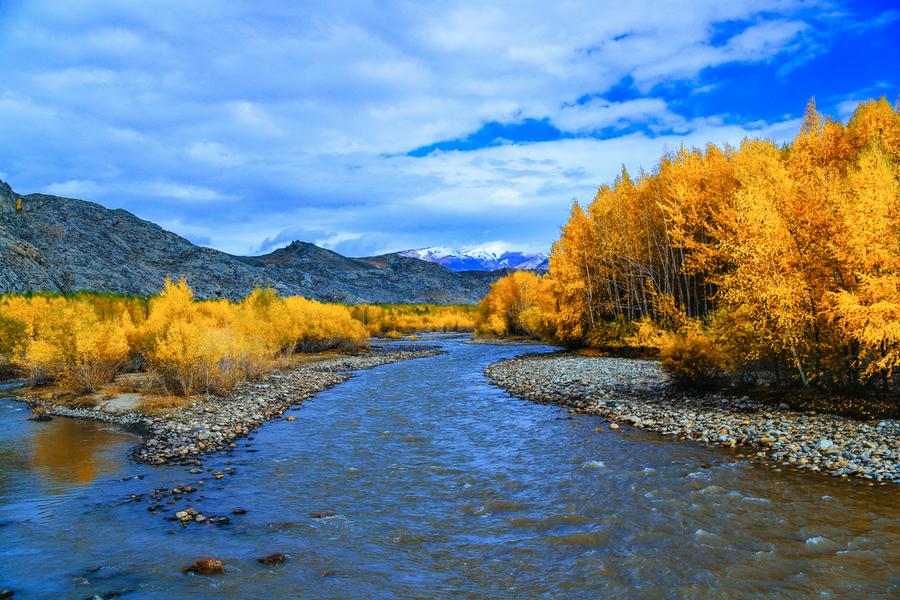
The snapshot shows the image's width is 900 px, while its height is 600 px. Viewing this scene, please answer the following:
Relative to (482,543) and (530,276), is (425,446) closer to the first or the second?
(482,543)

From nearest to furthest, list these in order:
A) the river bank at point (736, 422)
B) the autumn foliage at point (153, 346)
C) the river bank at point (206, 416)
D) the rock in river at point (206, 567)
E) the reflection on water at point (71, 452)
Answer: the rock in river at point (206, 567) → the river bank at point (736, 422) → the reflection on water at point (71, 452) → the river bank at point (206, 416) → the autumn foliage at point (153, 346)

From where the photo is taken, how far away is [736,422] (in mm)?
17234

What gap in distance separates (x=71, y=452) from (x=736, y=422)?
22.7 m

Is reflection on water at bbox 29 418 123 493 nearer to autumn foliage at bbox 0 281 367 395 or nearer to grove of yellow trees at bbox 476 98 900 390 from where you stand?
autumn foliage at bbox 0 281 367 395

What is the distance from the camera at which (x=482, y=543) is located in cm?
1035

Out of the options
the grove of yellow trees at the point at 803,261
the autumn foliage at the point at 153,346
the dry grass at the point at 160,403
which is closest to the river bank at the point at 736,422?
the grove of yellow trees at the point at 803,261

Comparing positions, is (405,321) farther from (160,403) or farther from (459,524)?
(459,524)

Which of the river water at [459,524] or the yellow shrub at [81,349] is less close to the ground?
the yellow shrub at [81,349]

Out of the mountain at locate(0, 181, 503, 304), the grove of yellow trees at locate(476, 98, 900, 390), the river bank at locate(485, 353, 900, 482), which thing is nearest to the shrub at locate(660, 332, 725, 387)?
the grove of yellow trees at locate(476, 98, 900, 390)

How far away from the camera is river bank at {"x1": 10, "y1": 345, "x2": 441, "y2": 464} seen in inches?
706

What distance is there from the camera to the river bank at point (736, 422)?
43.4ft

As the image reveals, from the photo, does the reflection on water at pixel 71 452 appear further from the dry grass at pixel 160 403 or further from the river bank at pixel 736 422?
the river bank at pixel 736 422

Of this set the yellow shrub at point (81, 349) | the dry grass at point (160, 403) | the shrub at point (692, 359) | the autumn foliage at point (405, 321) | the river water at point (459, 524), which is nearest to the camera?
the river water at point (459, 524)

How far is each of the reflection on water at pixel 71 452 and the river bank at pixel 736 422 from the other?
17.3 m
